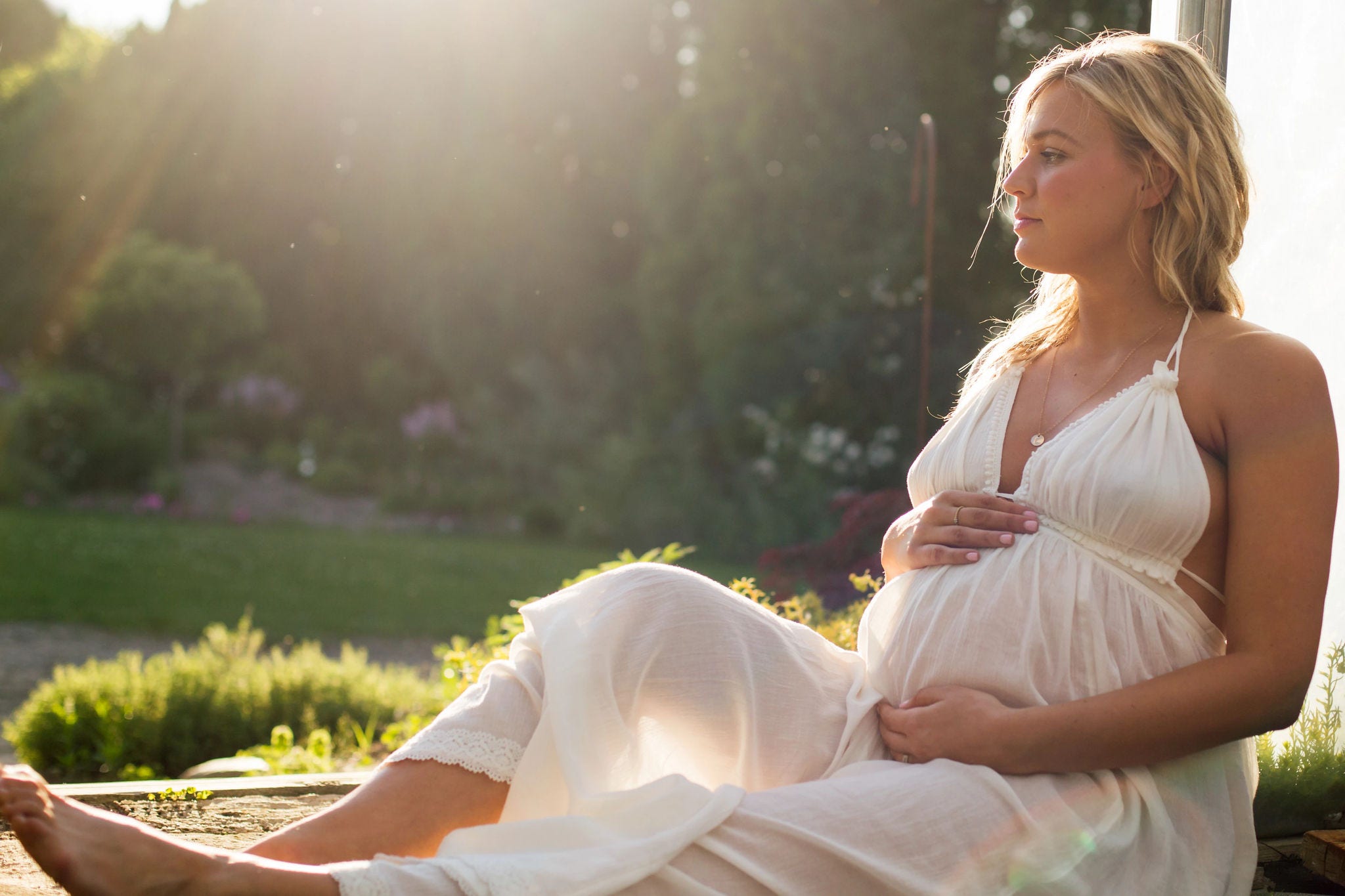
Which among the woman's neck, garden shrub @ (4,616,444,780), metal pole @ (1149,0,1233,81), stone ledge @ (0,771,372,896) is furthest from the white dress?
garden shrub @ (4,616,444,780)

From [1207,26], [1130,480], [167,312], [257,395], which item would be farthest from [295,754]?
[257,395]

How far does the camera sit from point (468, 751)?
171 centimetres

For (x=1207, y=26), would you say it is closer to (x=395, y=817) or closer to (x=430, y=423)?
(x=395, y=817)

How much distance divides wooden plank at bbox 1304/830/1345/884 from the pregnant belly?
36.2 inches

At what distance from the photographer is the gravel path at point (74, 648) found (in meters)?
7.27

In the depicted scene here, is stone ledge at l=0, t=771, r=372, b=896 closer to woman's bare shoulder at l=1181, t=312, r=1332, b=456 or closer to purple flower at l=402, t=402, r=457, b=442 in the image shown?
woman's bare shoulder at l=1181, t=312, r=1332, b=456

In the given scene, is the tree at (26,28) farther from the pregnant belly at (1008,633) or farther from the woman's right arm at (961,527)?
the pregnant belly at (1008,633)

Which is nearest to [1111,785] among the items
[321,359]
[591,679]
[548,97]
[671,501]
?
[591,679]

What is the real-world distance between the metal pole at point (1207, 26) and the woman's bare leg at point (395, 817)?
2.32 metres

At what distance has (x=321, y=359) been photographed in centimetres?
1434

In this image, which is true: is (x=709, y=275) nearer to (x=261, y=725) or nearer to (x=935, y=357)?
(x=935, y=357)

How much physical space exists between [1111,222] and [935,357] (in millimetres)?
7797

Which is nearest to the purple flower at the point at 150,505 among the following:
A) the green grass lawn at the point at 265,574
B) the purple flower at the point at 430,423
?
the green grass lawn at the point at 265,574

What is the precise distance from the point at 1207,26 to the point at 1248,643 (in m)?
1.74
